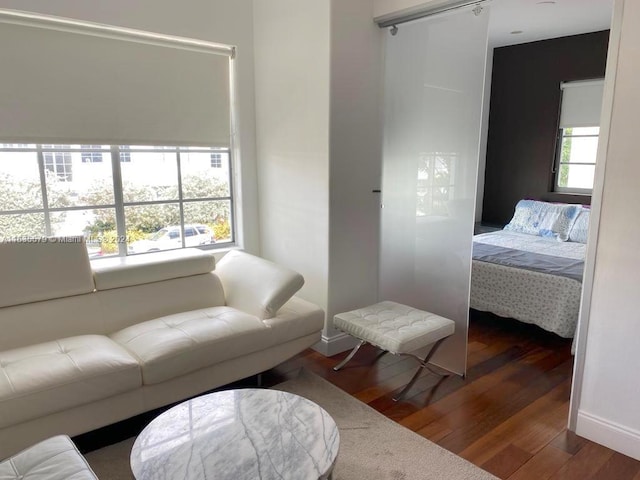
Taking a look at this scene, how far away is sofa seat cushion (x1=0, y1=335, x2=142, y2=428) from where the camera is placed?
1.80 metres

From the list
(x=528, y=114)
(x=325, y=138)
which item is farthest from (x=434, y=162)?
(x=528, y=114)

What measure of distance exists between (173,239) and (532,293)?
2.71 m

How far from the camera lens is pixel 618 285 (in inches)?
81.3

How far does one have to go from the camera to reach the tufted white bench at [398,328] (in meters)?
2.50

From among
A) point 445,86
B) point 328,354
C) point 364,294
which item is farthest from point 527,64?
point 328,354

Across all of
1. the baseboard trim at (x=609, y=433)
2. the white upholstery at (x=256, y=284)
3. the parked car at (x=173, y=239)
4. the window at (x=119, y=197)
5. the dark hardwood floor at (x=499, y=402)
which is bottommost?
the dark hardwood floor at (x=499, y=402)

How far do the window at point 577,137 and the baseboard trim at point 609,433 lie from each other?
3.24 meters

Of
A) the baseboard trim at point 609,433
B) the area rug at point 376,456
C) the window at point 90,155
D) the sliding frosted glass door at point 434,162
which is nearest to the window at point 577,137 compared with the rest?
the sliding frosted glass door at point 434,162

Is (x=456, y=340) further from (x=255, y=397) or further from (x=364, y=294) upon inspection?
(x=255, y=397)

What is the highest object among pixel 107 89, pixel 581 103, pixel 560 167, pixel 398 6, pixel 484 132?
pixel 398 6

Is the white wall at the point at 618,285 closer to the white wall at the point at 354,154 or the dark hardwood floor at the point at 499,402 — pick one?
the dark hardwood floor at the point at 499,402

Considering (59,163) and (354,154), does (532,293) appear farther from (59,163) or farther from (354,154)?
(59,163)

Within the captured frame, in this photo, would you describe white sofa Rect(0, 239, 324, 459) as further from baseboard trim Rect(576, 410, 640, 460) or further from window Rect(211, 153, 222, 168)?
baseboard trim Rect(576, 410, 640, 460)

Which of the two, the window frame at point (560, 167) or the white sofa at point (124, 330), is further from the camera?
the window frame at point (560, 167)
